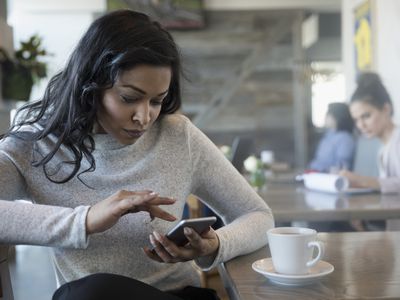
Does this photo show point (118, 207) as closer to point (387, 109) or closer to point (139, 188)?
point (139, 188)

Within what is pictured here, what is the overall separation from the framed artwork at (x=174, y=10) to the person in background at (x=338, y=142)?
2.50 metres

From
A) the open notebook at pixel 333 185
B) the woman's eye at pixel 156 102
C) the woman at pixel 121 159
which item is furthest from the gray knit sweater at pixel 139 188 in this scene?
the open notebook at pixel 333 185

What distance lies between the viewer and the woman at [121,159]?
1.19 metres

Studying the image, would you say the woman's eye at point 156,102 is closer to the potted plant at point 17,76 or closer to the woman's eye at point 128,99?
the woman's eye at point 128,99

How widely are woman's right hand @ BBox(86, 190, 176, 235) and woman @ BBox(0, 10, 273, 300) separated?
125 mm

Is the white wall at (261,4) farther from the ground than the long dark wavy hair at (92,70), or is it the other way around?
the white wall at (261,4)

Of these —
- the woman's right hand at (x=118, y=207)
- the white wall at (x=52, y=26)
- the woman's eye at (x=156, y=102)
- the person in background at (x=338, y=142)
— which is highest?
the white wall at (x=52, y=26)

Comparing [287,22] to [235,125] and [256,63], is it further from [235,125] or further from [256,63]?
[235,125]

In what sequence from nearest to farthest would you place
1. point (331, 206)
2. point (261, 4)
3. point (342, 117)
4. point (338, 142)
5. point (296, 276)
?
point (296, 276) < point (331, 206) < point (338, 142) < point (342, 117) < point (261, 4)

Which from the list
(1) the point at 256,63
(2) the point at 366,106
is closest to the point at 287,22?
(1) the point at 256,63

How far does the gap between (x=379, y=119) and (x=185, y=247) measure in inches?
78.0

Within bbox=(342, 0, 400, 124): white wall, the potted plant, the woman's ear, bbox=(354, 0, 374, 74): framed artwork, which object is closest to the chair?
the woman's ear

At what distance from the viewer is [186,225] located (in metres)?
0.96

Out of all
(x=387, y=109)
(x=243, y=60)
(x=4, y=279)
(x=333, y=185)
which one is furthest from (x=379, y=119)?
(x=243, y=60)
